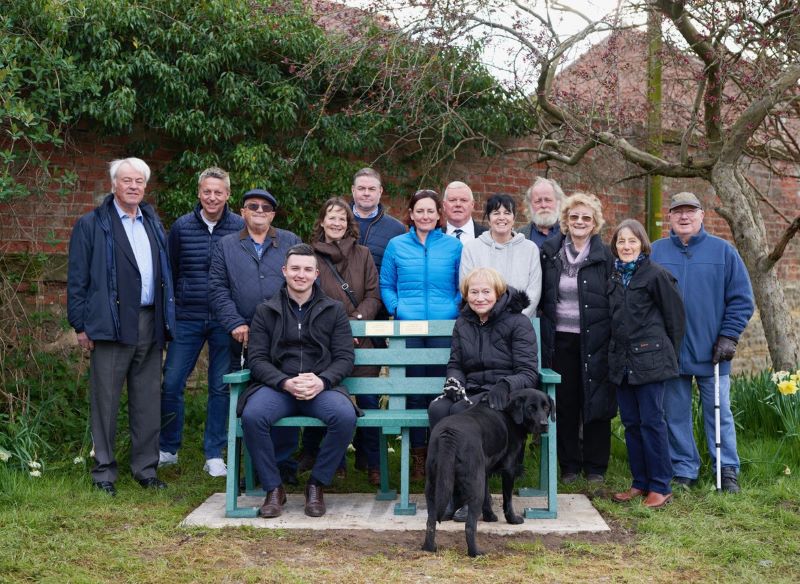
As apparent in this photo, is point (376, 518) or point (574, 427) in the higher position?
point (574, 427)

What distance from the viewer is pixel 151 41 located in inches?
306

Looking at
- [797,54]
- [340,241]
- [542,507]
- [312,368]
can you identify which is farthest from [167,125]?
[797,54]

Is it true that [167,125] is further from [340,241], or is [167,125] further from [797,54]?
[797,54]

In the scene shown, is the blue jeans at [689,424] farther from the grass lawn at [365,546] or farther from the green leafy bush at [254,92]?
the green leafy bush at [254,92]

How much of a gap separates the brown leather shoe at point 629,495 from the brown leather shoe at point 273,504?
6.82 ft

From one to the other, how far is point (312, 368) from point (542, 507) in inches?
64.1

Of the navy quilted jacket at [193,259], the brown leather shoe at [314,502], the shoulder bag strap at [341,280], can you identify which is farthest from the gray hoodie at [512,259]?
the navy quilted jacket at [193,259]

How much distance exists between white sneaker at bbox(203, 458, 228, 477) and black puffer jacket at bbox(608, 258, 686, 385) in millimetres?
2772

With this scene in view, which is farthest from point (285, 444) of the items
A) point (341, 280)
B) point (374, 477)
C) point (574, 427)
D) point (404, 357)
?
point (574, 427)

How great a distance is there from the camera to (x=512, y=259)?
5715mm

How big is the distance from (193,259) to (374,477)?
2.01 m

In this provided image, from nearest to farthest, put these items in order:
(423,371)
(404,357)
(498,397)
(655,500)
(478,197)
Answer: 1. (498,397)
2. (655,500)
3. (404,357)
4. (423,371)
5. (478,197)

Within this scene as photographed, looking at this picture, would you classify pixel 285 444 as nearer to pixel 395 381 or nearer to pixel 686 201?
pixel 395 381

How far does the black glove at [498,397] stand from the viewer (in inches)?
191
